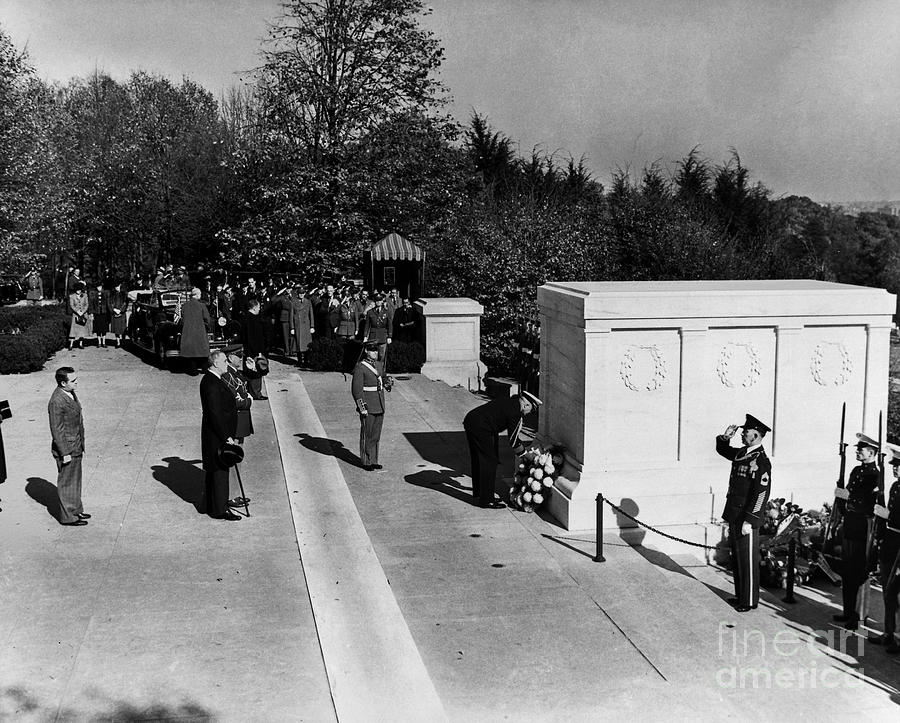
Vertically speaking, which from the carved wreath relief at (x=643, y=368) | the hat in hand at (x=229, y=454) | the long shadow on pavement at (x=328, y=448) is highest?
the carved wreath relief at (x=643, y=368)

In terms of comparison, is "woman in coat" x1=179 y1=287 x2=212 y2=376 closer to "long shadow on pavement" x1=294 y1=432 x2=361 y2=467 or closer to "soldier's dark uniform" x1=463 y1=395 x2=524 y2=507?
"long shadow on pavement" x1=294 y1=432 x2=361 y2=467

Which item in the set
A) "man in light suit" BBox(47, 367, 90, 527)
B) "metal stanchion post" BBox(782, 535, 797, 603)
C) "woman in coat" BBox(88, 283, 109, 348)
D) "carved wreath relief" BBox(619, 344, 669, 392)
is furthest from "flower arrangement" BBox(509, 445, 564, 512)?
"woman in coat" BBox(88, 283, 109, 348)

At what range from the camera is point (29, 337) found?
2081cm

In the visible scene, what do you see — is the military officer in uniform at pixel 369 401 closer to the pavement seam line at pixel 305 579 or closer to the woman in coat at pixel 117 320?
the pavement seam line at pixel 305 579

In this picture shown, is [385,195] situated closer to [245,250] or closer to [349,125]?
[349,125]

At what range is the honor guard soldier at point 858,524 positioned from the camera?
8.88 meters

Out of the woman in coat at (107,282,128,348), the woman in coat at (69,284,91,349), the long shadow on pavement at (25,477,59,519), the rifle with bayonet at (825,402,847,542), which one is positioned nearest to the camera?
the rifle with bayonet at (825,402,847,542)

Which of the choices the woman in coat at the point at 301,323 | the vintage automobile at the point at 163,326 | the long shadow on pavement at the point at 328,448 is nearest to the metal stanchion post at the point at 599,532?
the long shadow on pavement at the point at 328,448

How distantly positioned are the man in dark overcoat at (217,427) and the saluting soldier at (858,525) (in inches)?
233

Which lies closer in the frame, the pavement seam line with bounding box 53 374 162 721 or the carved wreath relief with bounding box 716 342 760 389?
the pavement seam line with bounding box 53 374 162 721

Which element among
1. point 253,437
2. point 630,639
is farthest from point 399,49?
point 630,639

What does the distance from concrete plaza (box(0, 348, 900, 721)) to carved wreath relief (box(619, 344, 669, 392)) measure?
65.3 inches

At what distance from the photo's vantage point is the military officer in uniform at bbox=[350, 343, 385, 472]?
12.7 metres

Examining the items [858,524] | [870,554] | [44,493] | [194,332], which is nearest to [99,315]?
[194,332]
